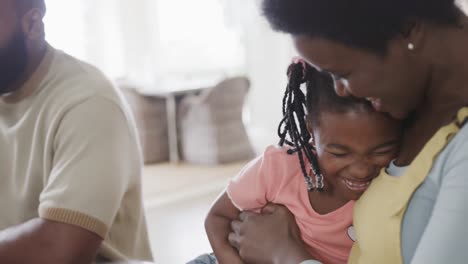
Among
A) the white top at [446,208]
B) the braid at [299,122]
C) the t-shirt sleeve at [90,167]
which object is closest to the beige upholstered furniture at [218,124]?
the t-shirt sleeve at [90,167]

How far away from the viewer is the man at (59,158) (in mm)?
1463

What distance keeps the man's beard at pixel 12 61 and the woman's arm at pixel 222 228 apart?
25.2 inches

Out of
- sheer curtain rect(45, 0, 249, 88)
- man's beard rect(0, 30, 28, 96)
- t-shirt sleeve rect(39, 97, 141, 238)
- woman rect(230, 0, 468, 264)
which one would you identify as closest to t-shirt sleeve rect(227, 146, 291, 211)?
t-shirt sleeve rect(39, 97, 141, 238)

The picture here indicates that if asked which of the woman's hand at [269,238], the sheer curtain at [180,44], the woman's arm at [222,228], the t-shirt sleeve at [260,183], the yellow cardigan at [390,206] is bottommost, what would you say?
the sheer curtain at [180,44]

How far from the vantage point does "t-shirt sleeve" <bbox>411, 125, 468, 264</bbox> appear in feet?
2.80

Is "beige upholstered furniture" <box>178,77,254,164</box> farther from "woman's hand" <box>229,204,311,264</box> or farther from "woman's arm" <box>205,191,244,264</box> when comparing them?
"woman's hand" <box>229,204,311,264</box>

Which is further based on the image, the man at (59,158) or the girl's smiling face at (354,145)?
the man at (59,158)

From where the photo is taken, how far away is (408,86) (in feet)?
3.25

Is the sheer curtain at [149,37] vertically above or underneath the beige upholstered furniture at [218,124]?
above

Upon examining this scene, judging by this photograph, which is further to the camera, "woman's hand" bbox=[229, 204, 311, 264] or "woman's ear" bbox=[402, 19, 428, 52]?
"woman's hand" bbox=[229, 204, 311, 264]

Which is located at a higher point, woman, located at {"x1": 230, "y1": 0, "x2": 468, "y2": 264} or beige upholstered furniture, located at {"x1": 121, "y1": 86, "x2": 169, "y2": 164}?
woman, located at {"x1": 230, "y1": 0, "x2": 468, "y2": 264}

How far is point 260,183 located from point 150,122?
4631 mm

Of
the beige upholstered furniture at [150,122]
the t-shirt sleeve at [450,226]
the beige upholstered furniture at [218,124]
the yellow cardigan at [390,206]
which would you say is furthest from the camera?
the beige upholstered furniture at [150,122]

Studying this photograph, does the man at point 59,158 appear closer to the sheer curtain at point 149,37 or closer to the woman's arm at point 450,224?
the woman's arm at point 450,224
